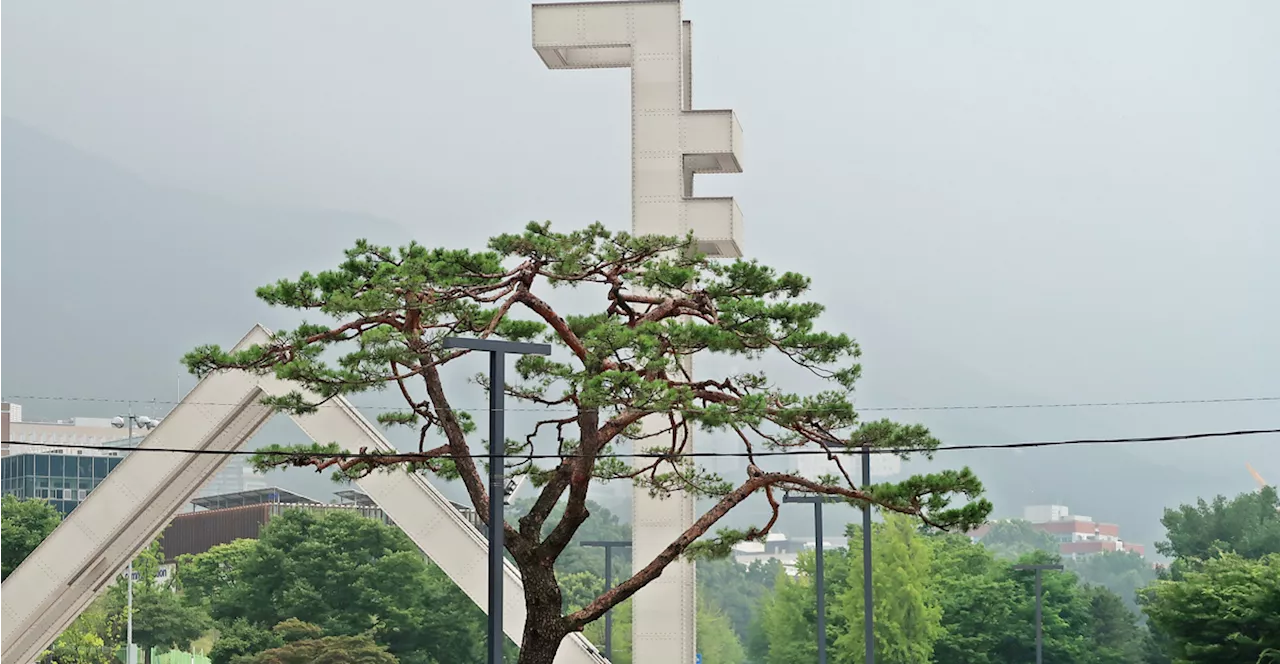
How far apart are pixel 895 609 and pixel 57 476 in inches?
2319

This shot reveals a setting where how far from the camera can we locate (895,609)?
48.1 metres

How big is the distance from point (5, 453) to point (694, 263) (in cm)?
8139

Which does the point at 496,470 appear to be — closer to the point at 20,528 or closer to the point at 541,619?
the point at 541,619

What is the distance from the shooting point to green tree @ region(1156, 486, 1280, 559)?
Result: 5341cm

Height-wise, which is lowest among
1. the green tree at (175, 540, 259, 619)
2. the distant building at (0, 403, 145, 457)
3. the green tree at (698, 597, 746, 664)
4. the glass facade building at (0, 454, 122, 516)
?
the green tree at (698, 597, 746, 664)

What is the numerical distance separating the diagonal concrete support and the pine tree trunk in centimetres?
481

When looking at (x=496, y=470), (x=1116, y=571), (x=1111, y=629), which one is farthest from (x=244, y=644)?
(x=1116, y=571)

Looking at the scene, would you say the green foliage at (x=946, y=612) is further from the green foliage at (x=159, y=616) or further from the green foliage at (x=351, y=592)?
the green foliage at (x=159, y=616)

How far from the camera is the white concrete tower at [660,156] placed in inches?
910

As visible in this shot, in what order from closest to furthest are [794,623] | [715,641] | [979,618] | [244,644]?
[244,644]
[979,618]
[794,623]
[715,641]

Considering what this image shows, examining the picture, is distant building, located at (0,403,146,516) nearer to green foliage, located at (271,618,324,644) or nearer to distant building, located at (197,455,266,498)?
distant building, located at (197,455,266,498)

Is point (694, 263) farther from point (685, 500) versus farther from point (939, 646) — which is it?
point (939, 646)

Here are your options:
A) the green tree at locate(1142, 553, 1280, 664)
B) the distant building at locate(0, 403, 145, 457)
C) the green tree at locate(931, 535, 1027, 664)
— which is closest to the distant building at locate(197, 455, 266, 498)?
the distant building at locate(0, 403, 145, 457)

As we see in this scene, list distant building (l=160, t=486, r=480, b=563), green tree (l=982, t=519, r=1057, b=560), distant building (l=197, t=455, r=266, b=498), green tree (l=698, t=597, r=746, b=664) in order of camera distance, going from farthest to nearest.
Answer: distant building (l=197, t=455, r=266, b=498)
green tree (l=982, t=519, r=1057, b=560)
distant building (l=160, t=486, r=480, b=563)
green tree (l=698, t=597, r=746, b=664)
